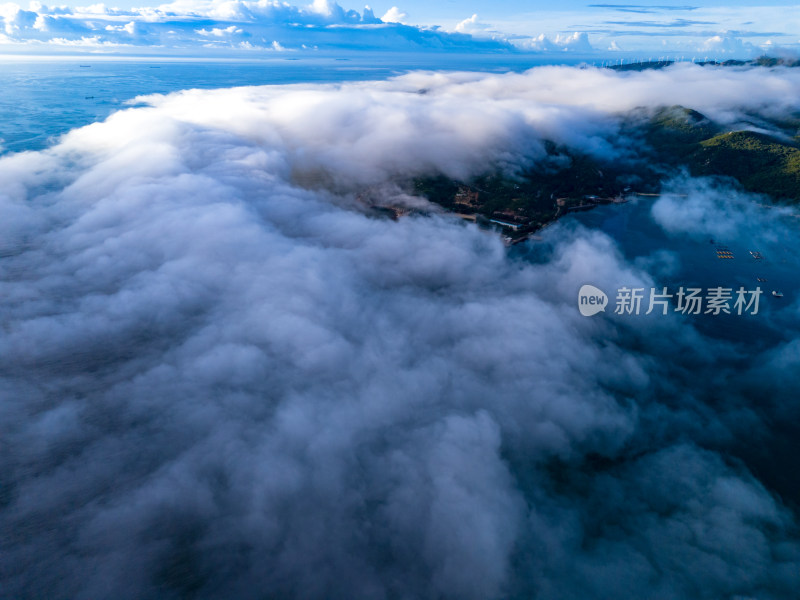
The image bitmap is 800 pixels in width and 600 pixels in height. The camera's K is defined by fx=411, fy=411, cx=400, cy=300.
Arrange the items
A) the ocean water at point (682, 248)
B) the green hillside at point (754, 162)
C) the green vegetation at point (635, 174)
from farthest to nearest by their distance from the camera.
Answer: the green hillside at point (754, 162)
the green vegetation at point (635, 174)
the ocean water at point (682, 248)

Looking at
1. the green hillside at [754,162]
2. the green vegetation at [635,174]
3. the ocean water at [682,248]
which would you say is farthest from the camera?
the green hillside at [754,162]

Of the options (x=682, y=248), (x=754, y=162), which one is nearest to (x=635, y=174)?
(x=754, y=162)

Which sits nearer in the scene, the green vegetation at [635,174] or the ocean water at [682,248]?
the ocean water at [682,248]

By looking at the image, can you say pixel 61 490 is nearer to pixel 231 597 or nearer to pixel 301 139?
pixel 231 597

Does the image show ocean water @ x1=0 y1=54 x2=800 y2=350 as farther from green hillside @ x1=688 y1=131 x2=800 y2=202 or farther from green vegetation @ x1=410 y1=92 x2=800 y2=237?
green hillside @ x1=688 y1=131 x2=800 y2=202

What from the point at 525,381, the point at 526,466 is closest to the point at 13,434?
the point at 526,466

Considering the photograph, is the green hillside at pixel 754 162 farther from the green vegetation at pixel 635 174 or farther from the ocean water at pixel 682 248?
the ocean water at pixel 682 248

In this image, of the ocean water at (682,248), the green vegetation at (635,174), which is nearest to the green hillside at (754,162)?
the green vegetation at (635,174)

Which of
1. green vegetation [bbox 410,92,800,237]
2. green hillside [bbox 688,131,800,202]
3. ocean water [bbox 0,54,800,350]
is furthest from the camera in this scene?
green hillside [bbox 688,131,800,202]

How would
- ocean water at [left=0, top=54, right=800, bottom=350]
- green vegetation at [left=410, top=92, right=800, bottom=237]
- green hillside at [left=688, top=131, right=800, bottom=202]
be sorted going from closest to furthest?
ocean water at [left=0, top=54, right=800, bottom=350] < green vegetation at [left=410, top=92, right=800, bottom=237] < green hillside at [left=688, top=131, right=800, bottom=202]

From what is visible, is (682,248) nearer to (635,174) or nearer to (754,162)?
(635,174)

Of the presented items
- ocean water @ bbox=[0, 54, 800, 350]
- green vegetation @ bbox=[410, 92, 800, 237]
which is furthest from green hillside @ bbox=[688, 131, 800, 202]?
ocean water @ bbox=[0, 54, 800, 350]
